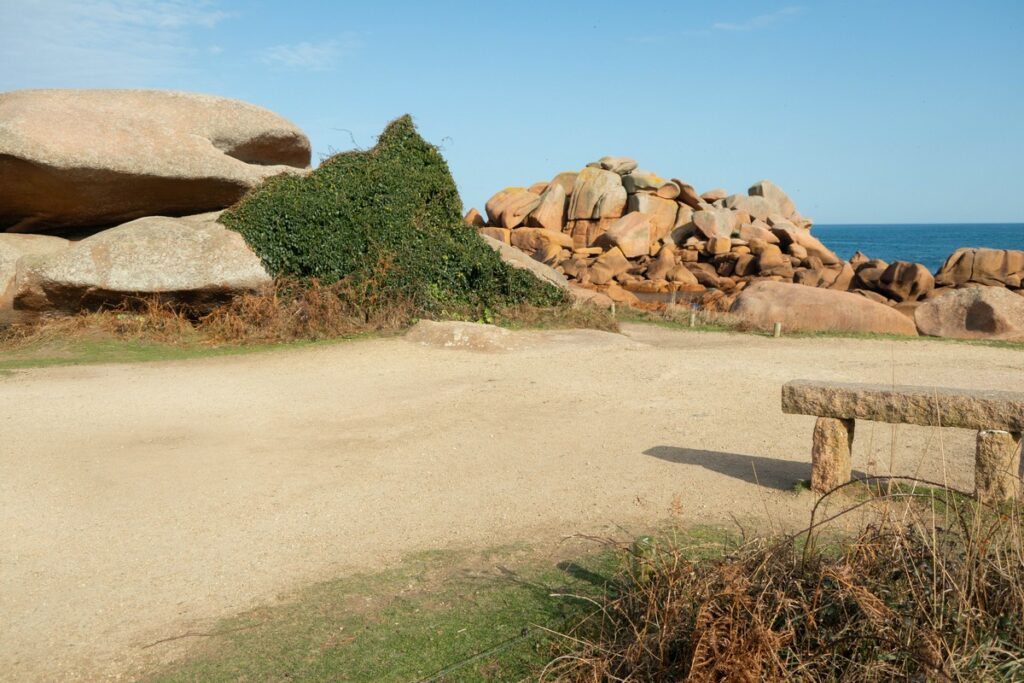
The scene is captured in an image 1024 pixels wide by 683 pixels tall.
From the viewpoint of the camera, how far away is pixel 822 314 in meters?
17.2

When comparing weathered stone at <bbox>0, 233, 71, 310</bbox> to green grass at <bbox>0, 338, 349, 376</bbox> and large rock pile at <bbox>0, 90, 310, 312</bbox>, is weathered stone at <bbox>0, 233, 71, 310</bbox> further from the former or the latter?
green grass at <bbox>0, 338, 349, 376</bbox>

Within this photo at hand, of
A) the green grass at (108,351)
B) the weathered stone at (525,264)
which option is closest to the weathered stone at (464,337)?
the green grass at (108,351)

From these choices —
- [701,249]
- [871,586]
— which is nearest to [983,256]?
[701,249]

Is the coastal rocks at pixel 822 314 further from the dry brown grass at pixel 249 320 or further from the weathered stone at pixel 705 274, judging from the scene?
the weathered stone at pixel 705 274

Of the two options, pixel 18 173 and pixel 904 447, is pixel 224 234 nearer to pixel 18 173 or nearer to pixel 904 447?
pixel 18 173

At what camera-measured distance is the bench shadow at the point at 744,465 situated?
23.8 ft

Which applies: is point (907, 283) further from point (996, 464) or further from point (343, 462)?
point (343, 462)

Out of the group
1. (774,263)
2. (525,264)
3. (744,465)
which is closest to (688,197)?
(774,263)

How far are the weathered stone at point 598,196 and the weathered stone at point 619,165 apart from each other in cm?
84

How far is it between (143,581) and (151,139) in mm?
12076

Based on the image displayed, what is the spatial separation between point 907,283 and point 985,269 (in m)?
7.07

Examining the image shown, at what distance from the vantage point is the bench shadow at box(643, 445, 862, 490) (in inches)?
286

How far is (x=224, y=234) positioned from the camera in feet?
48.8

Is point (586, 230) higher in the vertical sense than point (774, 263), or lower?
higher
